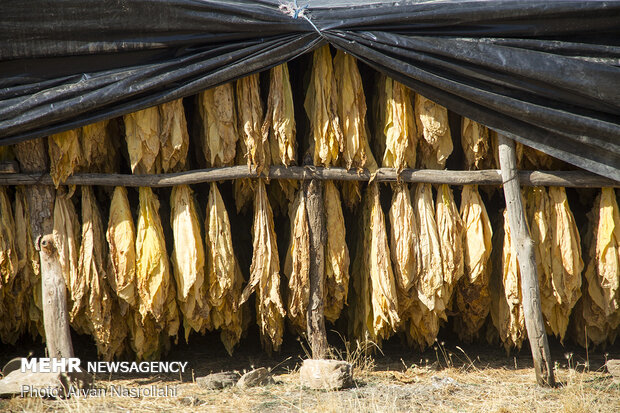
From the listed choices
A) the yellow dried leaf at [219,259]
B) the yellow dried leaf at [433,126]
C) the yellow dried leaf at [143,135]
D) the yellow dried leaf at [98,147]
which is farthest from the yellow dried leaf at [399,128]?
the yellow dried leaf at [98,147]

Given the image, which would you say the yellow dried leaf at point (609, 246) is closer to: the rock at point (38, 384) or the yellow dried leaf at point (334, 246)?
the yellow dried leaf at point (334, 246)

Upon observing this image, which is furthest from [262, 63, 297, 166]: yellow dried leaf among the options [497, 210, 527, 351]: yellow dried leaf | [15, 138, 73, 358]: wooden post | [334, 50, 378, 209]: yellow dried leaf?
[497, 210, 527, 351]: yellow dried leaf

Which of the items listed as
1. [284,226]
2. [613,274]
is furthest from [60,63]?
[613,274]

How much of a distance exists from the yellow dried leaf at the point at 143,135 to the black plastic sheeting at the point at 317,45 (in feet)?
0.56

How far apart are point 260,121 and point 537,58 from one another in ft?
6.34

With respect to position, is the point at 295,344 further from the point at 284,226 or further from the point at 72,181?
the point at 72,181

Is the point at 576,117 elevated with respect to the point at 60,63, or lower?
lower

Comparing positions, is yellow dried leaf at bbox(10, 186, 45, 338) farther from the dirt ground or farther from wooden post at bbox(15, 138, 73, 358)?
the dirt ground

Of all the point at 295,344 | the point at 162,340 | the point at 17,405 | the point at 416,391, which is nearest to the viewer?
the point at 17,405

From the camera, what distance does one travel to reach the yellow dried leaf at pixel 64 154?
3.92 m

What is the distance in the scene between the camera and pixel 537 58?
377 cm

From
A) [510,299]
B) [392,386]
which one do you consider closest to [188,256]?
[392,386]

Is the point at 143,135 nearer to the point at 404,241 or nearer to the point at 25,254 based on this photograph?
the point at 25,254

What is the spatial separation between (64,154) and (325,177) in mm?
1838
